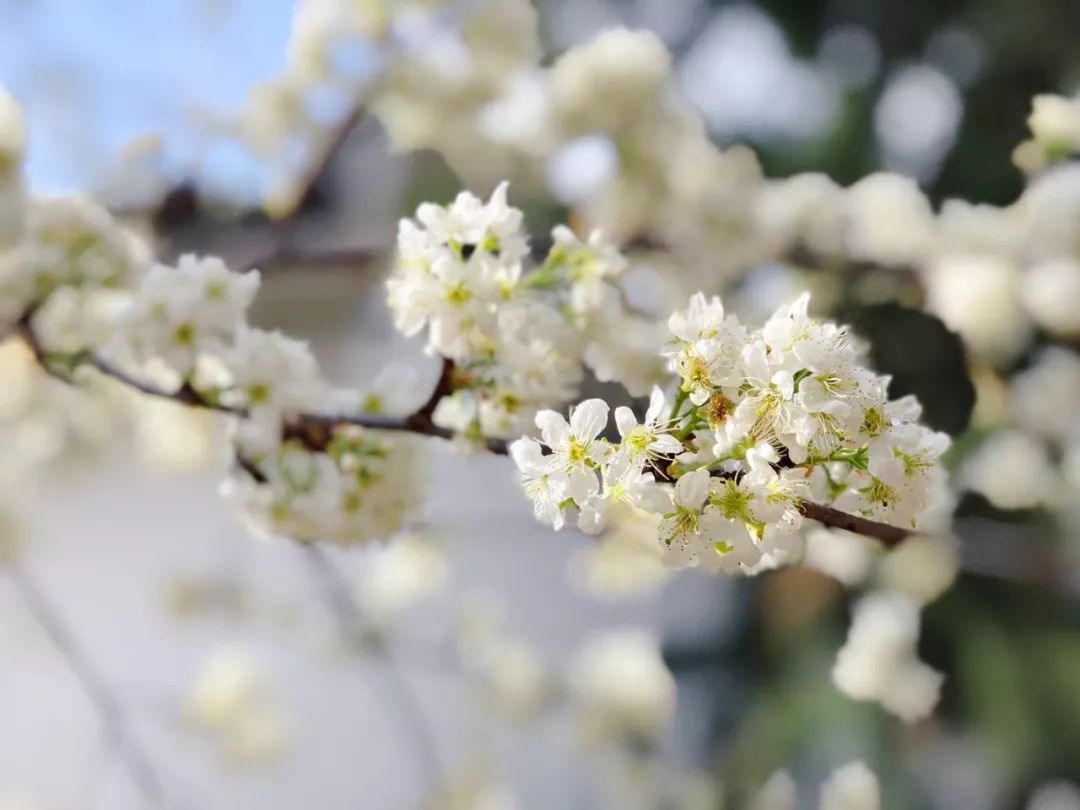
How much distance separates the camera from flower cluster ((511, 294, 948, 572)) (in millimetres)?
188

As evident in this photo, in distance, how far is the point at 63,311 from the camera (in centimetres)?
32

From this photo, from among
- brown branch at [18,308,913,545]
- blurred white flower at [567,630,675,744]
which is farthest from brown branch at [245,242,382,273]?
blurred white flower at [567,630,675,744]

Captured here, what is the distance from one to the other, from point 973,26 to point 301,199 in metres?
0.37

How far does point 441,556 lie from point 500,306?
0.37m

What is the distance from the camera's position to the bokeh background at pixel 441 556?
1.55 feet

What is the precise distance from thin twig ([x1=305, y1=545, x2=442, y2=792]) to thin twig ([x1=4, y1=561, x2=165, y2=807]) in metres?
0.14

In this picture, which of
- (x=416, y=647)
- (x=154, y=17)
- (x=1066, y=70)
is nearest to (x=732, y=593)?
(x=416, y=647)

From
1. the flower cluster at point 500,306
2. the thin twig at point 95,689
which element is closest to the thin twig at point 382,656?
the thin twig at point 95,689

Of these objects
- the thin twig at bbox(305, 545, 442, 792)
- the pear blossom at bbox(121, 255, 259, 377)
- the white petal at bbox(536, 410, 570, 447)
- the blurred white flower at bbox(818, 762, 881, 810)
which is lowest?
the thin twig at bbox(305, 545, 442, 792)

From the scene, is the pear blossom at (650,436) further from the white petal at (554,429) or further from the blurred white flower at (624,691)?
the blurred white flower at (624,691)

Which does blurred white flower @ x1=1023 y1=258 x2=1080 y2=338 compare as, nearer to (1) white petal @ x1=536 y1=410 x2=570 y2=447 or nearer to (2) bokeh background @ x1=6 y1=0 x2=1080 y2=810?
(2) bokeh background @ x1=6 y1=0 x2=1080 y2=810

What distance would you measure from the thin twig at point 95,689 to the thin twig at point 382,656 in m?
0.14

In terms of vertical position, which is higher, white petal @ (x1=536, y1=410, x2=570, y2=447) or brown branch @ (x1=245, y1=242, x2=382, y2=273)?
white petal @ (x1=536, y1=410, x2=570, y2=447)

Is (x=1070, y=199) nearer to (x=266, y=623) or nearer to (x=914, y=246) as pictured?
(x=914, y=246)
